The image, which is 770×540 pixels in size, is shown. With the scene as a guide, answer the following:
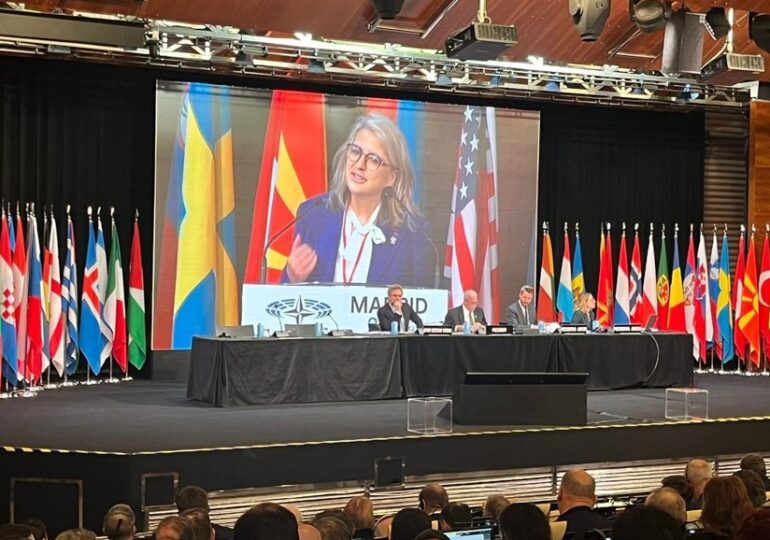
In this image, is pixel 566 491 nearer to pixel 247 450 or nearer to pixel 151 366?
pixel 247 450

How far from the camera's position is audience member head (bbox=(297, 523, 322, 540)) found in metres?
3.33

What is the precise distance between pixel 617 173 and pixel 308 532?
38.3 ft

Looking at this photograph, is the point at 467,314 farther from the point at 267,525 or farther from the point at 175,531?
the point at 267,525

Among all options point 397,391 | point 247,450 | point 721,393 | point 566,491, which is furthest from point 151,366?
point 566,491

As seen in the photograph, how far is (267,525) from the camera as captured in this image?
9.04ft

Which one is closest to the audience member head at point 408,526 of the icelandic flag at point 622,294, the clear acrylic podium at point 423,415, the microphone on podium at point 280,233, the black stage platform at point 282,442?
the black stage platform at point 282,442

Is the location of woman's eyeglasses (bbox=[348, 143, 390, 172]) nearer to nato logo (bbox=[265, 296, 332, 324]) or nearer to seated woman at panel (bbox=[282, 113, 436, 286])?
seated woman at panel (bbox=[282, 113, 436, 286])

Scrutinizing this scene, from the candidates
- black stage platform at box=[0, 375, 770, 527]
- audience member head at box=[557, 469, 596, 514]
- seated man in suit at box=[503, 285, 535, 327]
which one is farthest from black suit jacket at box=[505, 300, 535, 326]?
audience member head at box=[557, 469, 596, 514]

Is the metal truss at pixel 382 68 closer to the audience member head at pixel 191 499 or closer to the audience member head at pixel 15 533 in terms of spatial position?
the audience member head at pixel 191 499

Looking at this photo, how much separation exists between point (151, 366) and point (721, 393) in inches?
244

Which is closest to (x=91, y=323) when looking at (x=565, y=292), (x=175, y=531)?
(x=565, y=292)

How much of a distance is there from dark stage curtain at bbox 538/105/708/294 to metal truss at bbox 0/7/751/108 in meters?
0.54

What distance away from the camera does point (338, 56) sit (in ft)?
38.0

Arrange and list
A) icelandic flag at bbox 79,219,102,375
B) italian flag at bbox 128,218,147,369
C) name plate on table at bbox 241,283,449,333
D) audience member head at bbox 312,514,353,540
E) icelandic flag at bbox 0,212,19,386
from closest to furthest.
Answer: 1. audience member head at bbox 312,514,353,540
2. icelandic flag at bbox 0,212,19,386
3. icelandic flag at bbox 79,219,102,375
4. italian flag at bbox 128,218,147,369
5. name plate on table at bbox 241,283,449,333
